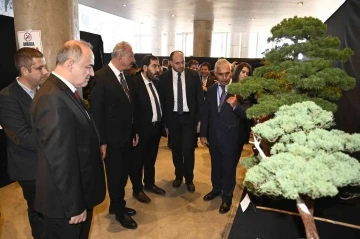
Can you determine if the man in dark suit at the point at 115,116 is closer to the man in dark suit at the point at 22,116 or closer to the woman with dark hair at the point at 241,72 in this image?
the man in dark suit at the point at 22,116

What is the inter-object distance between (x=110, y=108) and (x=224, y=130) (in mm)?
1195

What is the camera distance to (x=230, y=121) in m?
2.86

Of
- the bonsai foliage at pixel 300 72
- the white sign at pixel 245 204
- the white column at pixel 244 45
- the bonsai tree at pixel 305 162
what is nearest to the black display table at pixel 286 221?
the white sign at pixel 245 204

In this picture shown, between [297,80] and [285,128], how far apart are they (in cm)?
47

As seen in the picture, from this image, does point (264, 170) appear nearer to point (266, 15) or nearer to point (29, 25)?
point (29, 25)

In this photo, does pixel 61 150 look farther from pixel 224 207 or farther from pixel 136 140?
pixel 224 207

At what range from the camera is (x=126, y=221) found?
2.65m

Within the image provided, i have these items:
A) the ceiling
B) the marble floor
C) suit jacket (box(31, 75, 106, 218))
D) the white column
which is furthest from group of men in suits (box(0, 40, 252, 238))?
the white column

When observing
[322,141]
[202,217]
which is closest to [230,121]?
[202,217]

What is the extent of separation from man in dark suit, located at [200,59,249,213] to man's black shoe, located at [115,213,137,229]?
96cm

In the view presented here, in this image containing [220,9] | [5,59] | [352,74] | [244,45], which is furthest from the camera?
[244,45]

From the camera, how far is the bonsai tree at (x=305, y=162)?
0.76m

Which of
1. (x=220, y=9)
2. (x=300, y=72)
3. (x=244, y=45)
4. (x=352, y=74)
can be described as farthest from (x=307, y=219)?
(x=244, y=45)

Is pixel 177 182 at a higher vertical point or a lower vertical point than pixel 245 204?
lower
